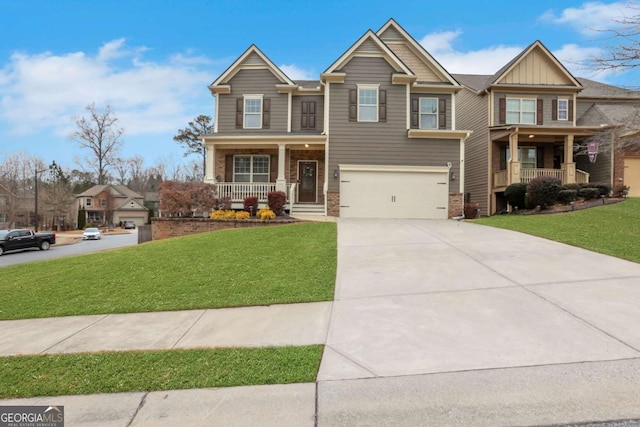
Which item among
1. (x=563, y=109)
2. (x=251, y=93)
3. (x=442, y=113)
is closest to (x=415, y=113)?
(x=442, y=113)

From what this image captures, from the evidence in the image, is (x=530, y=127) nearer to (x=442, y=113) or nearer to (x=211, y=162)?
(x=442, y=113)

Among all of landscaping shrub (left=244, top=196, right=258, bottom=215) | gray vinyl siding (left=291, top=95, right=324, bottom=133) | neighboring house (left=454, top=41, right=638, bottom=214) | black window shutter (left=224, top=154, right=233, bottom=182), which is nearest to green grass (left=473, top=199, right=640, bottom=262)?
neighboring house (left=454, top=41, right=638, bottom=214)

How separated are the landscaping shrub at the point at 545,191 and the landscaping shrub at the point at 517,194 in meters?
1.14

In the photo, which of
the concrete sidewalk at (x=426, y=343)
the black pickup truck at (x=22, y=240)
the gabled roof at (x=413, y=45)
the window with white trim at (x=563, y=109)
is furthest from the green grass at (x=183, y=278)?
the black pickup truck at (x=22, y=240)

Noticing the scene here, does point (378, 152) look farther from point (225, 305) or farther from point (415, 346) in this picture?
point (415, 346)

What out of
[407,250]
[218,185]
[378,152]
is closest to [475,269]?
[407,250]

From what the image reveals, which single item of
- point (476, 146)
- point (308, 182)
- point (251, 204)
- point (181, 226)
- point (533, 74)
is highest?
point (533, 74)

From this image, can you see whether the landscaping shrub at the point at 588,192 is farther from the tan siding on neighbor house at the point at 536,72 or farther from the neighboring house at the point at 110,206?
the neighboring house at the point at 110,206

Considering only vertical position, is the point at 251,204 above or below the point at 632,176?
below

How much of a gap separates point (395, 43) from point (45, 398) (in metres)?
19.0

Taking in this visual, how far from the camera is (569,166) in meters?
18.2

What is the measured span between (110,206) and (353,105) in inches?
2154

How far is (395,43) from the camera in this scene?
18094mm

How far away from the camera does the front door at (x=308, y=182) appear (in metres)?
18.0
